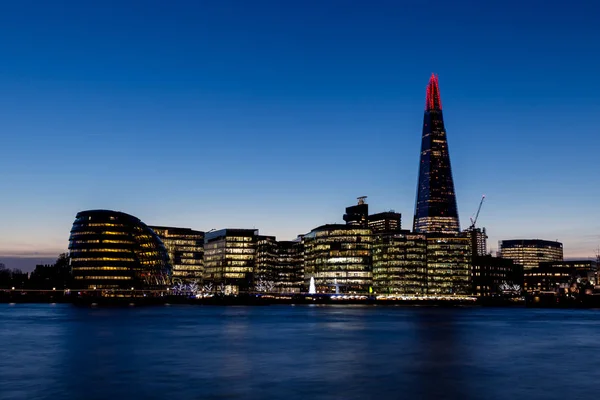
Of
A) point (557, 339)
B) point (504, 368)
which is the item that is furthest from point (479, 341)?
point (504, 368)

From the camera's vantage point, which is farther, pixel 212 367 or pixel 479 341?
pixel 479 341

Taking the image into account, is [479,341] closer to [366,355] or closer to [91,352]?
[366,355]

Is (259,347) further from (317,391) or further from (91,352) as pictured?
(317,391)

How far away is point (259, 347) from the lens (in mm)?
68750

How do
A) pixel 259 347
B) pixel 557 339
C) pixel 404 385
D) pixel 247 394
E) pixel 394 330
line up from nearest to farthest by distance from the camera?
pixel 247 394 → pixel 404 385 → pixel 259 347 → pixel 557 339 → pixel 394 330

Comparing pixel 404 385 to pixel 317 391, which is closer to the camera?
pixel 317 391

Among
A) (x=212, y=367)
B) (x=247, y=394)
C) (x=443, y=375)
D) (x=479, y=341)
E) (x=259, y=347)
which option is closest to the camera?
(x=247, y=394)

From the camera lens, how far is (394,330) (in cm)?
9900

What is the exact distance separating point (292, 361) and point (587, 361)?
27005 millimetres

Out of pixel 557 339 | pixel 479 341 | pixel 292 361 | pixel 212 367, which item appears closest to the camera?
pixel 212 367

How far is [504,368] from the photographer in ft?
172

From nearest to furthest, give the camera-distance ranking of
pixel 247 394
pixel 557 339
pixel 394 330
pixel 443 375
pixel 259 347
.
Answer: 1. pixel 247 394
2. pixel 443 375
3. pixel 259 347
4. pixel 557 339
5. pixel 394 330

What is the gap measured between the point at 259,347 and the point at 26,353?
23.3m

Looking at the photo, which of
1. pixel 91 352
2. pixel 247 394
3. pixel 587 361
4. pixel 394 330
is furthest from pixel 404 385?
pixel 394 330
